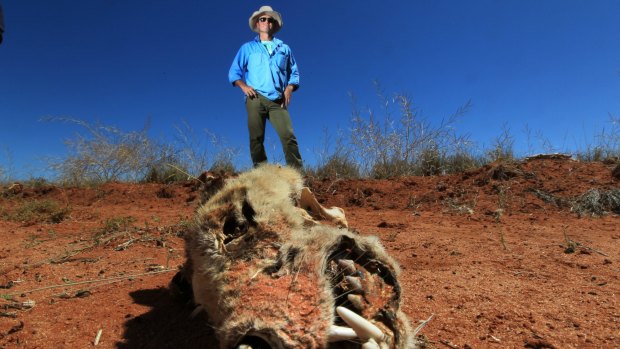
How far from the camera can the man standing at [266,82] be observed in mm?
4479

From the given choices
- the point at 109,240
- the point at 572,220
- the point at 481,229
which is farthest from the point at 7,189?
the point at 572,220

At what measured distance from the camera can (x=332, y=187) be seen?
7125mm

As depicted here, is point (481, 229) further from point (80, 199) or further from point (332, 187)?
point (80, 199)

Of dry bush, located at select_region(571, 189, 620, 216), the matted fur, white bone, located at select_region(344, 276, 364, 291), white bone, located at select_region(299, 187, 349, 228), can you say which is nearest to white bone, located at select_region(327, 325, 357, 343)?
the matted fur

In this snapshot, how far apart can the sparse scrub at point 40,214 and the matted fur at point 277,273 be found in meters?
5.50

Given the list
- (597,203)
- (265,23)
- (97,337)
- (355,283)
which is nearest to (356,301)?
(355,283)

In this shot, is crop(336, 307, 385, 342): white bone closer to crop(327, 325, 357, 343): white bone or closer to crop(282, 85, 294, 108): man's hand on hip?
crop(327, 325, 357, 343): white bone

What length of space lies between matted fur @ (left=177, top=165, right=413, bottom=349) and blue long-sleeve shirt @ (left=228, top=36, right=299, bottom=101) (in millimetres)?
3284

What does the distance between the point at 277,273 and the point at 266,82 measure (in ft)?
12.3

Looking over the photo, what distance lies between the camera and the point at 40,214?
6.11 m

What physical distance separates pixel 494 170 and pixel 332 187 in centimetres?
275

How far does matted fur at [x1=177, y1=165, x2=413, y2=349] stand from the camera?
1.07 metres

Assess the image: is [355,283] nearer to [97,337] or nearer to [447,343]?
[447,343]

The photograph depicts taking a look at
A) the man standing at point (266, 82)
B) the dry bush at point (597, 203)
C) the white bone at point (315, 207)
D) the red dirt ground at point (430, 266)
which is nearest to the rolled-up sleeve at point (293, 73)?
the man standing at point (266, 82)
